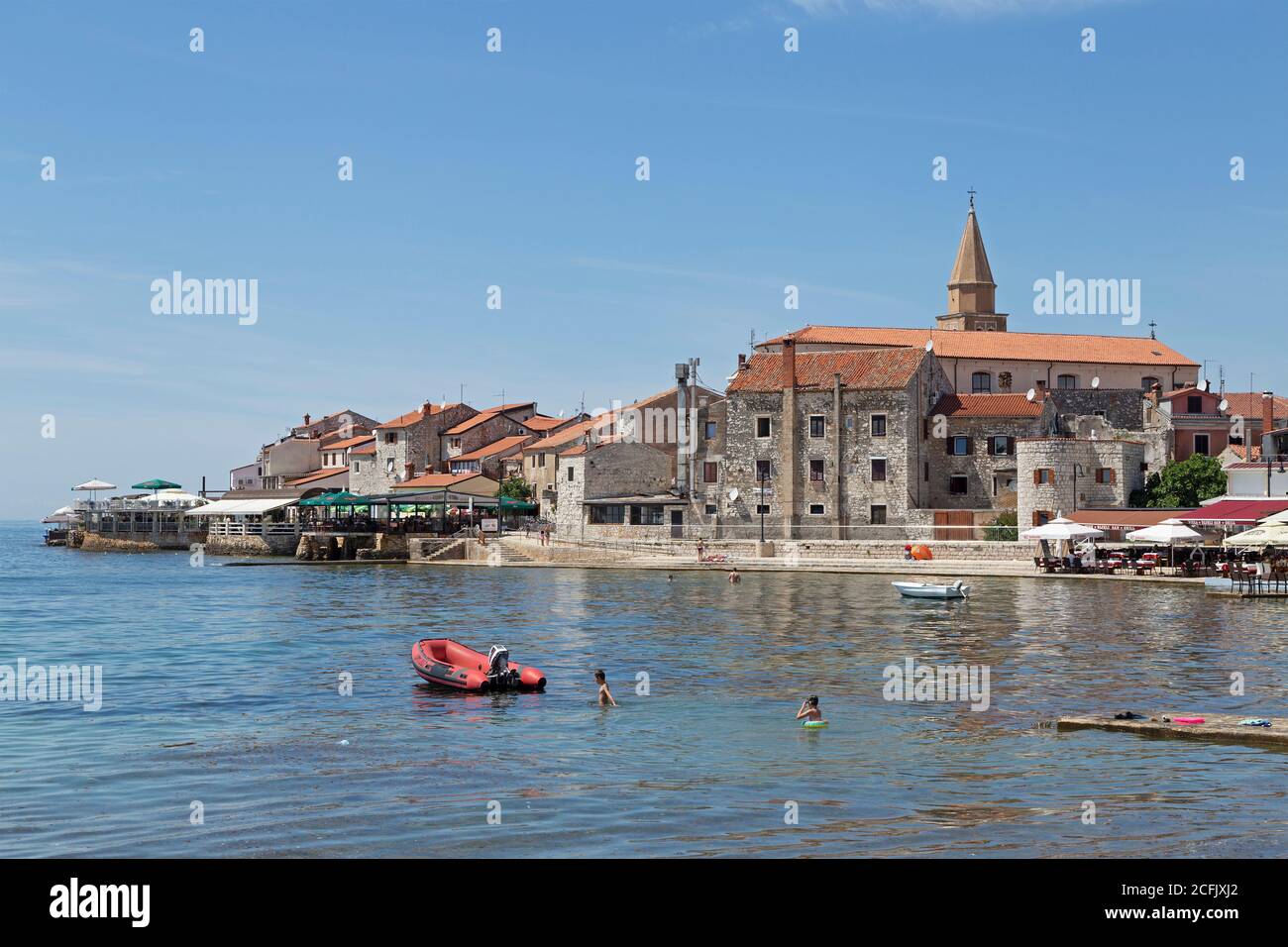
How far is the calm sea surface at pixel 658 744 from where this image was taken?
14.9 metres

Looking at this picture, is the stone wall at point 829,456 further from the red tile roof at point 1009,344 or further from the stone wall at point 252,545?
the stone wall at point 252,545

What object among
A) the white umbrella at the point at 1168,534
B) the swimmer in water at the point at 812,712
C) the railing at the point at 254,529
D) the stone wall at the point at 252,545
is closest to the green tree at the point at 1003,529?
the white umbrella at the point at 1168,534

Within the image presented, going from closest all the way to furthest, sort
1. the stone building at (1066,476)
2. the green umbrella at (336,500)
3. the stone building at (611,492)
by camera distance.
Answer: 1. the stone building at (1066,476)
2. the stone building at (611,492)
3. the green umbrella at (336,500)

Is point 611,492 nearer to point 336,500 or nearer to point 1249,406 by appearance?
point 336,500

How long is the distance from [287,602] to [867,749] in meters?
39.7

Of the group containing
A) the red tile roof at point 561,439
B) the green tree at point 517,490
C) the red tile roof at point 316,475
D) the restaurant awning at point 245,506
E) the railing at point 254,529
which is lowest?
the railing at point 254,529

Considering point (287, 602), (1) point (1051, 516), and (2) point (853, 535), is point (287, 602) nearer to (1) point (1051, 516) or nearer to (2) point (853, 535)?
(2) point (853, 535)

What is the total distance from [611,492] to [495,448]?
27774 millimetres

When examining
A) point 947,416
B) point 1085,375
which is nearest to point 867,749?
point 947,416

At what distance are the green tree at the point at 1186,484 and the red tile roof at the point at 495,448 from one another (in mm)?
51725

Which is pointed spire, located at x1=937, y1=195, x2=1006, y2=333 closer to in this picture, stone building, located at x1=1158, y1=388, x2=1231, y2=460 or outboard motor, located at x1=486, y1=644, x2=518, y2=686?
stone building, located at x1=1158, y1=388, x2=1231, y2=460

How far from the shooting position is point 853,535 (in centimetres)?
7144

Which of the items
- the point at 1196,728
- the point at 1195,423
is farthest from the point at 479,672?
the point at 1195,423

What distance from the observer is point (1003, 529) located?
6625cm
